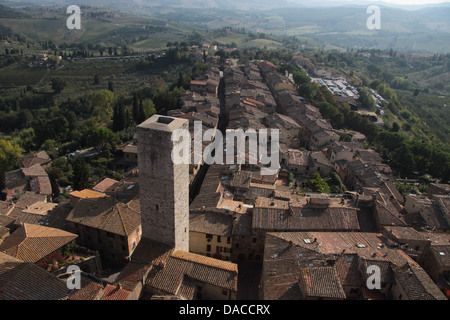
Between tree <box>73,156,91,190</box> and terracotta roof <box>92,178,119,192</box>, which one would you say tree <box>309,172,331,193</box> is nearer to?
terracotta roof <box>92,178,119,192</box>

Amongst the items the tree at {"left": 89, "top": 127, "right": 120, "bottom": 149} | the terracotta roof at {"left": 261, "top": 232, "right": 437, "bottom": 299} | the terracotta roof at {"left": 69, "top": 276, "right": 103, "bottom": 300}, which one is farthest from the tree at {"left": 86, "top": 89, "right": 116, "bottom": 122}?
the terracotta roof at {"left": 261, "top": 232, "right": 437, "bottom": 299}

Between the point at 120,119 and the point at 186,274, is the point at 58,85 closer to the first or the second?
the point at 120,119

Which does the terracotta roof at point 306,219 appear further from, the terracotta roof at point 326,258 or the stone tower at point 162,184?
the stone tower at point 162,184

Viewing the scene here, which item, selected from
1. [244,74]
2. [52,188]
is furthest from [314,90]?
[52,188]

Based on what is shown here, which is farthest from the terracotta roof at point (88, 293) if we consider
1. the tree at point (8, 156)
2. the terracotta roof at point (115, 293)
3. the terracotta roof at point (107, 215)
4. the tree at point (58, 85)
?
the tree at point (58, 85)
